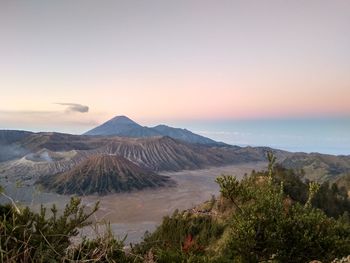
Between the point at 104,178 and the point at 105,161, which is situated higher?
the point at 105,161

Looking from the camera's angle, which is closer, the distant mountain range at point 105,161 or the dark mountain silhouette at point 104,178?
the dark mountain silhouette at point 104,178

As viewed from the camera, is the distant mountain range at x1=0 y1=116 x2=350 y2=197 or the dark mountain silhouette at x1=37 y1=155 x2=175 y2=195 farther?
the distant mountain range at x1=0 y1=116 x2=350 y2=197

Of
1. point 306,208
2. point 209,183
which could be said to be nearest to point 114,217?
point 209,183

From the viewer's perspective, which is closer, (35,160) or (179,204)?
(179,204)

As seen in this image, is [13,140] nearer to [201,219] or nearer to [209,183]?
[209,183]

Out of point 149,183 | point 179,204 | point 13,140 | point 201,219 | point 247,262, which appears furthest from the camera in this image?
point 13,140

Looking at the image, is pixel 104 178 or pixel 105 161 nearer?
pixel 104 178

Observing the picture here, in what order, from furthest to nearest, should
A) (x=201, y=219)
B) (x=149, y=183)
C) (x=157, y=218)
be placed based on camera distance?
(x=149, y=183) → (x=157, y=218) → (x=201, y=219)

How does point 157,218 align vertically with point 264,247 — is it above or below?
below
